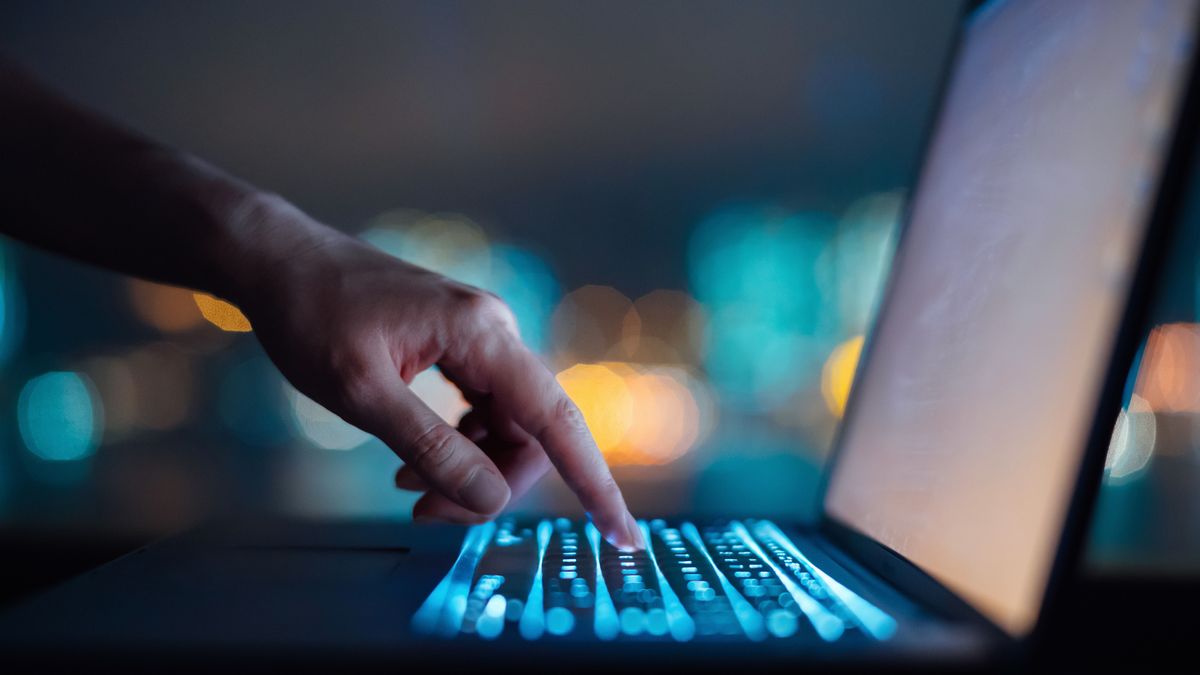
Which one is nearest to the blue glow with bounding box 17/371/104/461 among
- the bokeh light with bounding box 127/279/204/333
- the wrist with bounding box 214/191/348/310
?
the bokeh light with bounding box 127/279/204/333

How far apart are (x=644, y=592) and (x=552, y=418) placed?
24cm

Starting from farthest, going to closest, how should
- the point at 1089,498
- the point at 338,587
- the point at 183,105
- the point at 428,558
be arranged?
the point at 183,105
the point at 428,558
the point at 338,587
the point at 1089,498

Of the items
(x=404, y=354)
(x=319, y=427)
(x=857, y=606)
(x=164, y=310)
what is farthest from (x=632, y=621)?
(x=319, y=427)

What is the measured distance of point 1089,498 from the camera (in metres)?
0.38

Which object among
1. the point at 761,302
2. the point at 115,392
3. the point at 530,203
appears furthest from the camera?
the point at 761,302

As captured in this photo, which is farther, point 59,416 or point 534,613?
point 59,416

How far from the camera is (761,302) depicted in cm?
931

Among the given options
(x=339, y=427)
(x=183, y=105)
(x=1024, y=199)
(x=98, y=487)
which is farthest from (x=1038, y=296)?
(x=339, y=427)

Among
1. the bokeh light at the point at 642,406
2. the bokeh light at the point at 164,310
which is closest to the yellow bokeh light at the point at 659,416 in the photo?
the bokeh light at the point at 642,406

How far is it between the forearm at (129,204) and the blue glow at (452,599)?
278 millimetres

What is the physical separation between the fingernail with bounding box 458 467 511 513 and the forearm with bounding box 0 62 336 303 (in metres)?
0.24

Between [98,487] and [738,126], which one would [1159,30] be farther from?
[738,126]

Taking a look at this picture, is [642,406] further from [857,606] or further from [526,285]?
[857,606]

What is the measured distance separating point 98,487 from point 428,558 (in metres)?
4.81
